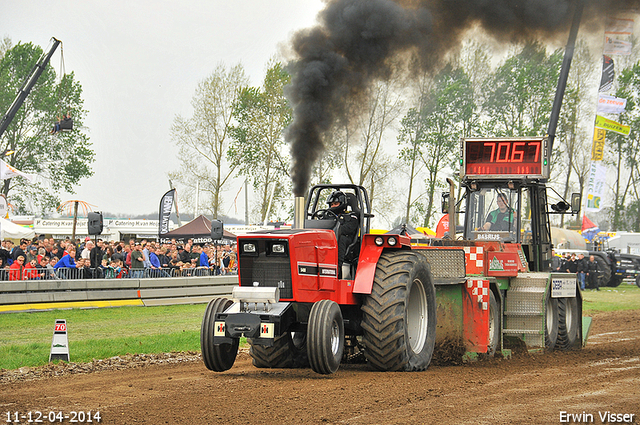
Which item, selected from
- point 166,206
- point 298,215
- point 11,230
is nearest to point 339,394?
point 298,215

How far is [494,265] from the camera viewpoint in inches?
424

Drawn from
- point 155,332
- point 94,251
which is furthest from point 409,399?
point 94,251

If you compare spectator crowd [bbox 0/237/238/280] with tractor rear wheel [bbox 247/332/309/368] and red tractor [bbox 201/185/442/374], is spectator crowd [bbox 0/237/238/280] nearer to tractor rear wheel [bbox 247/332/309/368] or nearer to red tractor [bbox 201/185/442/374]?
tractor rear wheel [bbox 247/332/309/368]

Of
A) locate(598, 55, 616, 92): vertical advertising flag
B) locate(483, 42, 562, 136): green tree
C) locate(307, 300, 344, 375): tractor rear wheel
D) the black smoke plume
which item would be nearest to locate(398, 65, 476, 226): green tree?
locate(483, 42, 562, 136): green tree

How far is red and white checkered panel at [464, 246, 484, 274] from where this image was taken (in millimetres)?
10734

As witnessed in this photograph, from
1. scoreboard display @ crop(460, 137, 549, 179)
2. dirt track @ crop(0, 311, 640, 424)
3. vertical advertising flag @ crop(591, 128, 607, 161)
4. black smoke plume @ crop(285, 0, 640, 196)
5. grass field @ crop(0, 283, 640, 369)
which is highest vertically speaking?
vertical advertising flag @ crop(591, 128, 607, 161)

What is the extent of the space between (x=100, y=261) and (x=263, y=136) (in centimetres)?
1364

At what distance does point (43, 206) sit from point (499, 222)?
35.7 m

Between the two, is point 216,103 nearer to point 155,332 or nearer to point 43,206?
point 43,206

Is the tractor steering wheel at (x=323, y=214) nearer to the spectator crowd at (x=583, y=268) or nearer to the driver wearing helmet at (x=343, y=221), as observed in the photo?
the driver wearing helmet at (x=343, y=221)

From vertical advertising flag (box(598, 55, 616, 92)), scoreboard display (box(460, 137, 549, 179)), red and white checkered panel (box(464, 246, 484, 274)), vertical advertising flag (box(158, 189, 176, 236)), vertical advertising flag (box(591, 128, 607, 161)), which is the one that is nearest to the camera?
red and white checkered panel (box(464, 246, 484, 274))

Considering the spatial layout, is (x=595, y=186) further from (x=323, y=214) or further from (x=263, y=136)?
(x=323, y=214)

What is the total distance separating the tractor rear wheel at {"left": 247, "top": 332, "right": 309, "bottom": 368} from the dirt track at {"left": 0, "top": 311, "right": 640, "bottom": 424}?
0.16 metres

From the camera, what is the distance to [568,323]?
40.1ft
